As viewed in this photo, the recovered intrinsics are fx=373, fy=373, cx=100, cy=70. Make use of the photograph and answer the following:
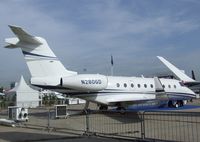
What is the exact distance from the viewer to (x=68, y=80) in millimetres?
25031

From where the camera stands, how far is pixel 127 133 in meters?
13.7

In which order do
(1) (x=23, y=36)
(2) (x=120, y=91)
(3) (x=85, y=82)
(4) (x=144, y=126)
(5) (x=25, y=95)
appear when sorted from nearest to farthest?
(4) (x=144, y=126) < (1) (x=23, y=36) < (3) (x=85, y=82) < (2) (x=120, y=91) < (5) (x=25, y=95)

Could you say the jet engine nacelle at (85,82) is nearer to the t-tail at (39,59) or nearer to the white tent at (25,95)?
the t-tail at (39,59)

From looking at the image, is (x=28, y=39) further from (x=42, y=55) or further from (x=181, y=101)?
(x=181, y=101)

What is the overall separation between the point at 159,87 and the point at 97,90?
6976mm

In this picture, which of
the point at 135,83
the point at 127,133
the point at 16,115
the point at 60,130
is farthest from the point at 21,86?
the point at 127,133

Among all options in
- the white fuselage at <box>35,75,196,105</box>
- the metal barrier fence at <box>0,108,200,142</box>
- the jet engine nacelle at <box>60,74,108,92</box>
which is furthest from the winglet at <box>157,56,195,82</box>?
the metal barrier fence at <box>0,108,200,142</box>

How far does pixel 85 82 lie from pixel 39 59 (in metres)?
3.53

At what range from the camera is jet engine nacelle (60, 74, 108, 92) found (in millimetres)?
25078

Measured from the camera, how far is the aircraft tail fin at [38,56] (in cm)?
2477

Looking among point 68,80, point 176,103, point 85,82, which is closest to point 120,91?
point 85,82

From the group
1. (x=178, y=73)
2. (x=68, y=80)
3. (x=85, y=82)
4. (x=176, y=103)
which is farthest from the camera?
(x=178, y=73)

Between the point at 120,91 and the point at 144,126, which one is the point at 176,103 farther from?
the point at 144,126

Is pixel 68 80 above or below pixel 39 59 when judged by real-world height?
below
